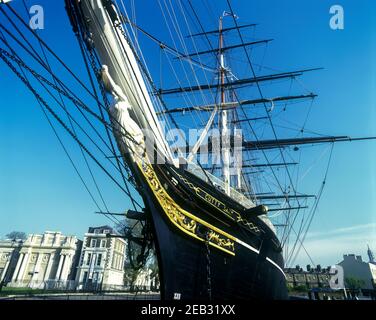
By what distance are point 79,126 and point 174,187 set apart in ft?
8.14

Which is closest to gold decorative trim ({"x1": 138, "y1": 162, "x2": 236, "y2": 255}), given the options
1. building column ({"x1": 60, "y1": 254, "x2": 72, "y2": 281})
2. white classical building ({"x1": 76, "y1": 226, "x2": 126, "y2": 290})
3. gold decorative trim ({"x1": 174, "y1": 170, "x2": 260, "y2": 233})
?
gold decorative trim ({"x1": 174, "y1": 170, "x2": 260, "y2": 233})

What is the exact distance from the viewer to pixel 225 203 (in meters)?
6.98

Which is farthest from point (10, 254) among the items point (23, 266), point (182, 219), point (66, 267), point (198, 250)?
point (182, 219)

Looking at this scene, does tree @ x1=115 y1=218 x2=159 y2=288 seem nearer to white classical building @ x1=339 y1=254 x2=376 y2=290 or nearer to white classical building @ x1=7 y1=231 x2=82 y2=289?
white classical building @ x1=7 y1=231 x2=82 y2=289

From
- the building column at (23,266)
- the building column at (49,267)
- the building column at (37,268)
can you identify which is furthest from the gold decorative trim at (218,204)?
the building column at (23,266)

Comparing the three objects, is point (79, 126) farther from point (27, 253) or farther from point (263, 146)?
point (27, 253)

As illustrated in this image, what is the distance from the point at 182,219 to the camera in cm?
570

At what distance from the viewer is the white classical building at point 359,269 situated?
51250 mm

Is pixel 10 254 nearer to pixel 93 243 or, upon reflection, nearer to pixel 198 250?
pixel 93 243

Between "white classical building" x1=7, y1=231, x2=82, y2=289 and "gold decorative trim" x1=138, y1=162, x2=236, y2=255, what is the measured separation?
134ft

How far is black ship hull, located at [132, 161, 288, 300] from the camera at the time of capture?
5.35 metres

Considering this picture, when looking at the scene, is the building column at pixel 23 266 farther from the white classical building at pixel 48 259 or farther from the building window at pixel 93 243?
the building window at pixel 93 243

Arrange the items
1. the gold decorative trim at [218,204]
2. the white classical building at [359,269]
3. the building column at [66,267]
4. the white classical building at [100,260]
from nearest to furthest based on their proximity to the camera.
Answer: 1. the gold decorative trim at [218,204]
2. the white classical building at [100,260]
3. the building column at [66,267]
4. the white classical building at [359,269]

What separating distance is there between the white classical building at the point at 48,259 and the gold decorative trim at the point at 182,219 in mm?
40798
